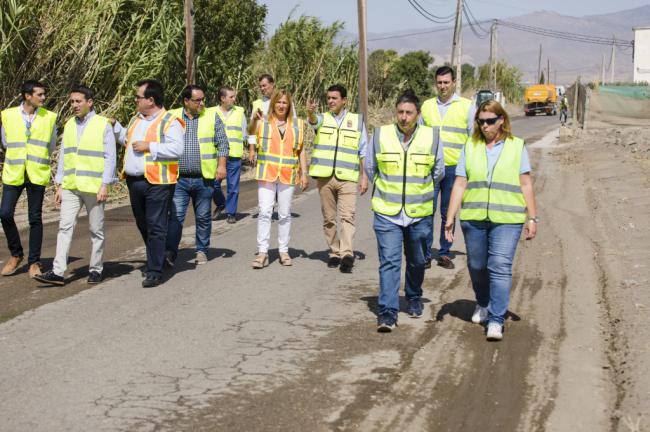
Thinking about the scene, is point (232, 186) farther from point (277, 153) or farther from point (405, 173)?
point (405, 173)

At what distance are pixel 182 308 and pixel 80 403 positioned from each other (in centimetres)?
250

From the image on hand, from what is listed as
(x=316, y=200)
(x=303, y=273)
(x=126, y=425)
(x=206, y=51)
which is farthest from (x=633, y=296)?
(x=206, y=51)

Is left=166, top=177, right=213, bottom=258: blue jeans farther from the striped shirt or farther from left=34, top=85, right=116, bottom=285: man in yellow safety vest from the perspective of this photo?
left=34, top=85, right=116, bottom=285: man in yellow safety vest

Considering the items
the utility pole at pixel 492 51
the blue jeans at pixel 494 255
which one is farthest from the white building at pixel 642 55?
the blue jeans at pixel 494 255

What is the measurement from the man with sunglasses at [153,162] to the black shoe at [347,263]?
6.03ft

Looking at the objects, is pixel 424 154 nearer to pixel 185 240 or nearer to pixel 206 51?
pixel 185 240

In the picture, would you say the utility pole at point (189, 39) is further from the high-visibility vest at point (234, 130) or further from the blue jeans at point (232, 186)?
the blue jeans at point (232, 186)

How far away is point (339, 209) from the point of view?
391 inches

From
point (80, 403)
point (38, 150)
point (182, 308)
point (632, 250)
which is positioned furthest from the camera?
point (632, 250)

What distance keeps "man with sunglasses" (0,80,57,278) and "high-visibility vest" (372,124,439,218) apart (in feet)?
12.0

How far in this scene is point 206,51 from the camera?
2192 centimetres

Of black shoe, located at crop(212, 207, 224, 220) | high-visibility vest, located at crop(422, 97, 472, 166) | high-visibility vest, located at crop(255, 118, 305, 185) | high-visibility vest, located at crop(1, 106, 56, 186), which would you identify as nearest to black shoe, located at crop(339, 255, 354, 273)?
high-visibility vest, located at crop(255, 118, 305, 185)

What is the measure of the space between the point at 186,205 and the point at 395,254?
3.35 metres

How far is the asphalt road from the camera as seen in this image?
5430 mm
